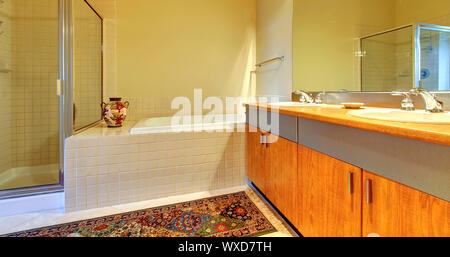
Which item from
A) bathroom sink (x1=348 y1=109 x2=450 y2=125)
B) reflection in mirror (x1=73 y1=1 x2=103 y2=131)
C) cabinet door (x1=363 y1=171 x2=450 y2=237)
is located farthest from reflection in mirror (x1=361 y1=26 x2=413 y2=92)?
reflection in mirror (x1=73 y1=1 x2=103 y2=131)

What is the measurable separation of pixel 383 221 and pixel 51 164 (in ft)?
9.50

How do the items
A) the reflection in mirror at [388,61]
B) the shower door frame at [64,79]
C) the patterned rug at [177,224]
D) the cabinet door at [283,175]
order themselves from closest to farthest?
the reflection in mirror at [388,61] → the cabinet door at [283,175] → the patterned rug at [177,224] → the shower door frame at [64,79]

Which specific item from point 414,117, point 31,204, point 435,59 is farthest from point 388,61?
point 31,204

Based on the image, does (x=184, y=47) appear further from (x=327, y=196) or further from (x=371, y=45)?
(x=327, y=196)

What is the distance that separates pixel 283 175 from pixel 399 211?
0.75 m

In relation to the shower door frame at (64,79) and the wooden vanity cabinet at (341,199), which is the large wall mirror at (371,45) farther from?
the shower door frame at (64,79)

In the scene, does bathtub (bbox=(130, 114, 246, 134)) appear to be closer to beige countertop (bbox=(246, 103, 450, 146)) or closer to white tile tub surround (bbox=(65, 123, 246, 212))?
white tile tub surround (bbox=(65, 123, 246, 212))

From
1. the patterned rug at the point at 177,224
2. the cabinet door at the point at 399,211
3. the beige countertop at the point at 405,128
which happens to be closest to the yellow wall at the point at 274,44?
the patterned rug at the point at 177,224

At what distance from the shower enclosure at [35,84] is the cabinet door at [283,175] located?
1.67 metres

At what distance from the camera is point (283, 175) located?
144 centimetres

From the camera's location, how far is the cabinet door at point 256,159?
1.79 meters

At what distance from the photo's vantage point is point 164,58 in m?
2.79

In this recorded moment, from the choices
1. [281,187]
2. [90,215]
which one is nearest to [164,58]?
[90,215]

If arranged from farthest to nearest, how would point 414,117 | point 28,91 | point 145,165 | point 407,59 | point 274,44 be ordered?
point 274,44 < point 28,91 < point 145,165 < point 407,59 < point 414,117
